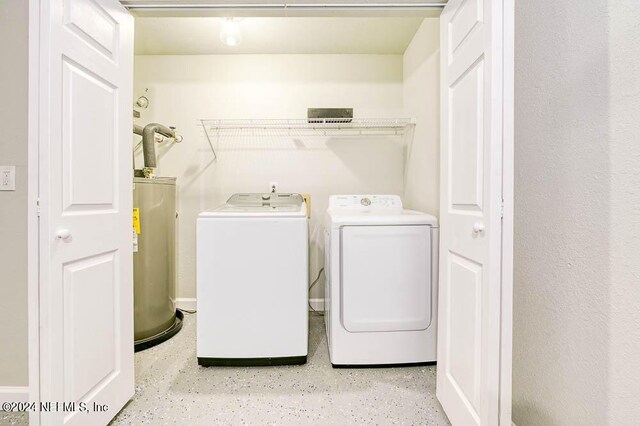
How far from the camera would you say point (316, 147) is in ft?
8.23

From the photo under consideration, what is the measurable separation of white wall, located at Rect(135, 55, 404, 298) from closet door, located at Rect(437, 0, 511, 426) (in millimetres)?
1237

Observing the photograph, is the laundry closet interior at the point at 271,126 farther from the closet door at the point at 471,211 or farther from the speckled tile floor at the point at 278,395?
the closet door at the point at 471,211

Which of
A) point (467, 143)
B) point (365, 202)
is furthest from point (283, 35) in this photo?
point (467, 143)

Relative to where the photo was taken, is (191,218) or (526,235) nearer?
(526,235)

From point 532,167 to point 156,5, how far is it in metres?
1.84

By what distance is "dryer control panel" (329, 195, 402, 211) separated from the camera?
7.08 ft

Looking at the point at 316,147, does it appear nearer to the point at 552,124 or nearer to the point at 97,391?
the point at 552,124

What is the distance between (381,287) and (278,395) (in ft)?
2.63

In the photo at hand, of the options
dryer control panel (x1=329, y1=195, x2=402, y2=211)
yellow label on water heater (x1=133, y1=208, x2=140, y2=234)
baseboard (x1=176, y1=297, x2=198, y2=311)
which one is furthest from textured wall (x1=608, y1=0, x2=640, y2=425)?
baseboard (x1=176, y1=297, x2=198, y2=311)

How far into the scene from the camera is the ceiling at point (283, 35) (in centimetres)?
204

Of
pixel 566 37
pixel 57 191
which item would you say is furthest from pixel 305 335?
pixel 566 37
